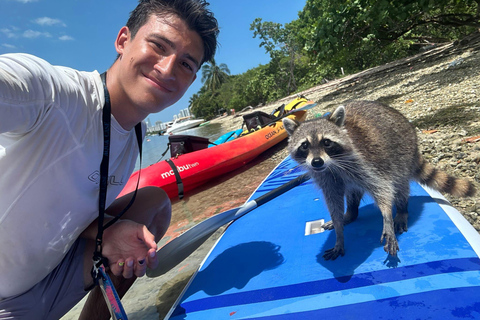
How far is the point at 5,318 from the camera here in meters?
1.70

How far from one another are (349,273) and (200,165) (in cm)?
554

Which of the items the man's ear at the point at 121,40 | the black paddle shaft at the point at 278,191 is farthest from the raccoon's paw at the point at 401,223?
the man's ear at the point at 121,40

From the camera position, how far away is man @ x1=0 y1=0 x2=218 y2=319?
59.7 inches

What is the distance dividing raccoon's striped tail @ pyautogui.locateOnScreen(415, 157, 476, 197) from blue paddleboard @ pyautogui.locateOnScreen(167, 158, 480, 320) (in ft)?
0.42

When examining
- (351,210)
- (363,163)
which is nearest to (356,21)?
(351,210)

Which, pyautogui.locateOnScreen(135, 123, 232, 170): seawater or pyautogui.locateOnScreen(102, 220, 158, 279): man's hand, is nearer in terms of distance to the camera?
pyautogui.locateOnScreen(102, 220, 158, 279): man's hand

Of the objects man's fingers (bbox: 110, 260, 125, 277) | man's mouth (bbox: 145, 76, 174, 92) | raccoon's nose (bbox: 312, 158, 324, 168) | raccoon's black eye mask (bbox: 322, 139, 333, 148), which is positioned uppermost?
man's mouth (bbox: 145, 76, 174, 92)

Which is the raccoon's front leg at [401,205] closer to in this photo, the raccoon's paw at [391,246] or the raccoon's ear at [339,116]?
the raccoon's paw at [391,246]

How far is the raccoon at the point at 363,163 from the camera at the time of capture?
225 cm

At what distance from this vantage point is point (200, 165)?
7234 millimetres

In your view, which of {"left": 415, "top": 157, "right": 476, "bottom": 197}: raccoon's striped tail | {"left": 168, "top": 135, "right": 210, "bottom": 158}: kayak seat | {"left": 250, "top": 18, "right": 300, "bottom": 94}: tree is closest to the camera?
{"left": 415, "top": 157, "right": 476, "bottom": 197}: raccoon's striped tail

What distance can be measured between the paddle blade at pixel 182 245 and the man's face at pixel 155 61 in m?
1.31

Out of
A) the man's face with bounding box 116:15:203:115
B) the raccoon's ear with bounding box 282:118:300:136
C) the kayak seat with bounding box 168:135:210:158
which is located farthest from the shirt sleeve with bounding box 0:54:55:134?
the kayak seat with bounding box 168:135:210:158

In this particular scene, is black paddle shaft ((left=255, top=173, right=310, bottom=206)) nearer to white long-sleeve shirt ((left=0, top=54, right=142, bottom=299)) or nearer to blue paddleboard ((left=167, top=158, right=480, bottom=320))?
blue paddleboard ((left=167, top=158, right=480, bottom=320))
